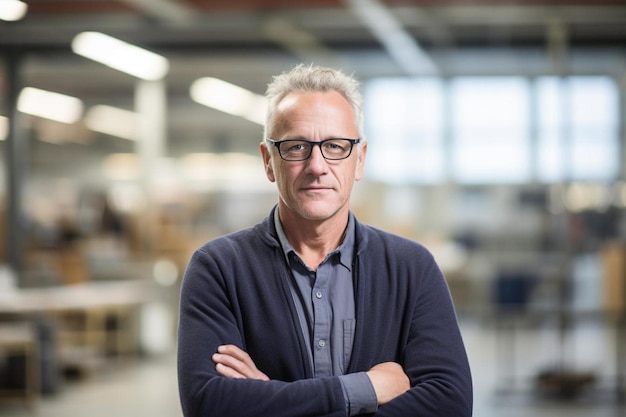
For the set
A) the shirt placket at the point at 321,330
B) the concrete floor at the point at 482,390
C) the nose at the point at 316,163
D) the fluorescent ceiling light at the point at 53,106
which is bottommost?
the concrete floor at the point at 482,390

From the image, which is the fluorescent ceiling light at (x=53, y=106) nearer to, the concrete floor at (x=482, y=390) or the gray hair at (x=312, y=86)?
the concrete floor at (x=482, y=390)

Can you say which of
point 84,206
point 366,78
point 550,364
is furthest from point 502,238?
point 84,206

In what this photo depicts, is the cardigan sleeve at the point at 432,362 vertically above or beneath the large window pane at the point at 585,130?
beneath

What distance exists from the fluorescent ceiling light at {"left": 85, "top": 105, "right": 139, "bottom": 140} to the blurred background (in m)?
0.10

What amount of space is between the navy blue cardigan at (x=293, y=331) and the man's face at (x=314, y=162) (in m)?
0.11

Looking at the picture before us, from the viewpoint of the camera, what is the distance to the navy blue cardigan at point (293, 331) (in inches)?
68.9

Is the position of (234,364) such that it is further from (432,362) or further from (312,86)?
(312,86)

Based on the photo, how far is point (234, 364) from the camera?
1.78 metres

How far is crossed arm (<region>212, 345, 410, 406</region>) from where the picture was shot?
69.9 inches

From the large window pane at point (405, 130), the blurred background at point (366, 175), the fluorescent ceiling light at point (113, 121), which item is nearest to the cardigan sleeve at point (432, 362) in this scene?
the blurred background at point (366, 175)

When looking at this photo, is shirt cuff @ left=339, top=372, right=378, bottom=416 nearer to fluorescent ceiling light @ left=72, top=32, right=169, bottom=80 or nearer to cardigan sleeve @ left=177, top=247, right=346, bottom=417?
cardigan sleeve @ left=177, top=247, right=346, bottom=417

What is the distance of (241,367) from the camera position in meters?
1.78

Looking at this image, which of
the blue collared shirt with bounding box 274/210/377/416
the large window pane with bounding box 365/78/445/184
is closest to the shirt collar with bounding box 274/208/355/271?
the blue collared shirt with bounding box 274/210/377/416

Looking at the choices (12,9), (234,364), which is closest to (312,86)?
(234,364)
